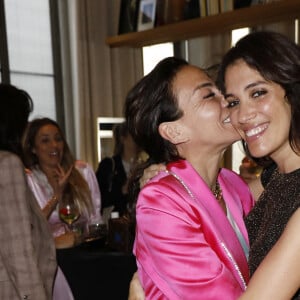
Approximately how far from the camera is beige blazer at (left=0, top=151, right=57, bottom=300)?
6.88ft

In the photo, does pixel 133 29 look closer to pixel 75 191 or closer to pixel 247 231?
pixel 75 191

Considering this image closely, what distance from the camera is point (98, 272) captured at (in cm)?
283

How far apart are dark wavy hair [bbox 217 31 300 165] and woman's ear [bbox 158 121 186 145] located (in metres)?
0.37

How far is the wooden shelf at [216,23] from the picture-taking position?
3.35 metres

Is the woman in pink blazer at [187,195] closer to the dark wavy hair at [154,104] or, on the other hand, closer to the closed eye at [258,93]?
the dark wavy hair at [154,104]

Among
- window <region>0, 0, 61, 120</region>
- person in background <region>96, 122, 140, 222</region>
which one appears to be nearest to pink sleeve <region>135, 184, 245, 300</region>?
person in background <region>96, 122, 140, 222</region>

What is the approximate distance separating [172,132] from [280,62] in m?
0.49

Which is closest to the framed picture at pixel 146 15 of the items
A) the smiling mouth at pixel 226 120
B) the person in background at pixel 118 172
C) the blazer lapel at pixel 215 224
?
the person in background at pixel 118 172

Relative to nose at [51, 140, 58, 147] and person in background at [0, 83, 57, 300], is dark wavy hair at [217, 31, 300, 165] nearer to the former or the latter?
person in background at [0, 83, 57, 300]

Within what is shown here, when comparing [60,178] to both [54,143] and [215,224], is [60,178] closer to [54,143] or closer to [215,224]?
[54,143]

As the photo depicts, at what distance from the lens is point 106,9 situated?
5688 millimetres

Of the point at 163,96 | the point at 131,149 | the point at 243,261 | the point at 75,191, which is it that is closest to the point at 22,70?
the point at 131,149

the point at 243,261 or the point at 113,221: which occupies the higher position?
the point at 243,261

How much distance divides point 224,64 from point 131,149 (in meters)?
3.31
